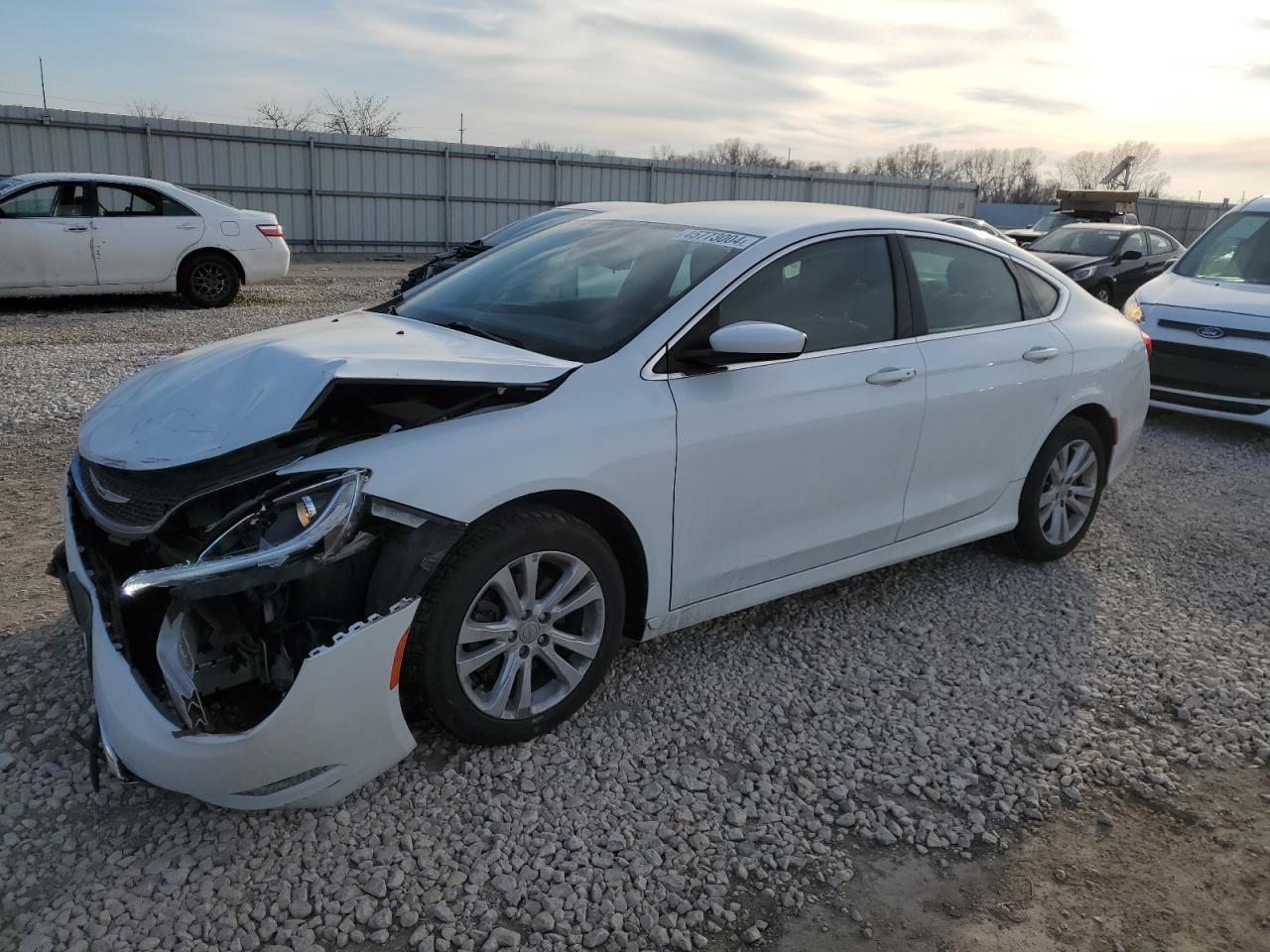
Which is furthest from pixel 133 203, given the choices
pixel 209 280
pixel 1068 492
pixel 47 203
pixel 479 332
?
pixel 1068 492

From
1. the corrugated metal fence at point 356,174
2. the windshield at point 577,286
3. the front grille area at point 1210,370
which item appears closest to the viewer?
the windshield at point 577,286

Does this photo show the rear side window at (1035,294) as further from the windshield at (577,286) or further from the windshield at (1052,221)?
the windshield at (1052,221)

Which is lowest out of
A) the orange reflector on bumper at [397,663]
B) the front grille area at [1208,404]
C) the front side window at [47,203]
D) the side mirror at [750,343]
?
the front grille area at [1208,404]

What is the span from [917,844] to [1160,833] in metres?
0.76

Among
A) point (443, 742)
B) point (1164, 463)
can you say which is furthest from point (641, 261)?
point (1164, 463)

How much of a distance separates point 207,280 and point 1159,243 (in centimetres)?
1433

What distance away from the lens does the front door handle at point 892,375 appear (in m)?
3.85

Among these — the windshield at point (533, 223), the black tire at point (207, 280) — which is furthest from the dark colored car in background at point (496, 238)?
the black tire at point (207, 280)

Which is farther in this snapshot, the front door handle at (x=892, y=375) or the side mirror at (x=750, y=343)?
the front door handle at (x=892, y=375)

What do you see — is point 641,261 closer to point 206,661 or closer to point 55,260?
point 206,661

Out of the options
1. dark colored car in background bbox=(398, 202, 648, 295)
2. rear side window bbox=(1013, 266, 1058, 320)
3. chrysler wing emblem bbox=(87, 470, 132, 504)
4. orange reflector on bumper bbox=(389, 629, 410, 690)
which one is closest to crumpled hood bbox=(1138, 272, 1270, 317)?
rear side window bbox=(1013, 266, 1058, 320)

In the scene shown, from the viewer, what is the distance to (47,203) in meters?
11.2

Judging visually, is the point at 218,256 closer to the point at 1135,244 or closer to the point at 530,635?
the point at 530,635

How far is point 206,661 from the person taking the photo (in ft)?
9.05
